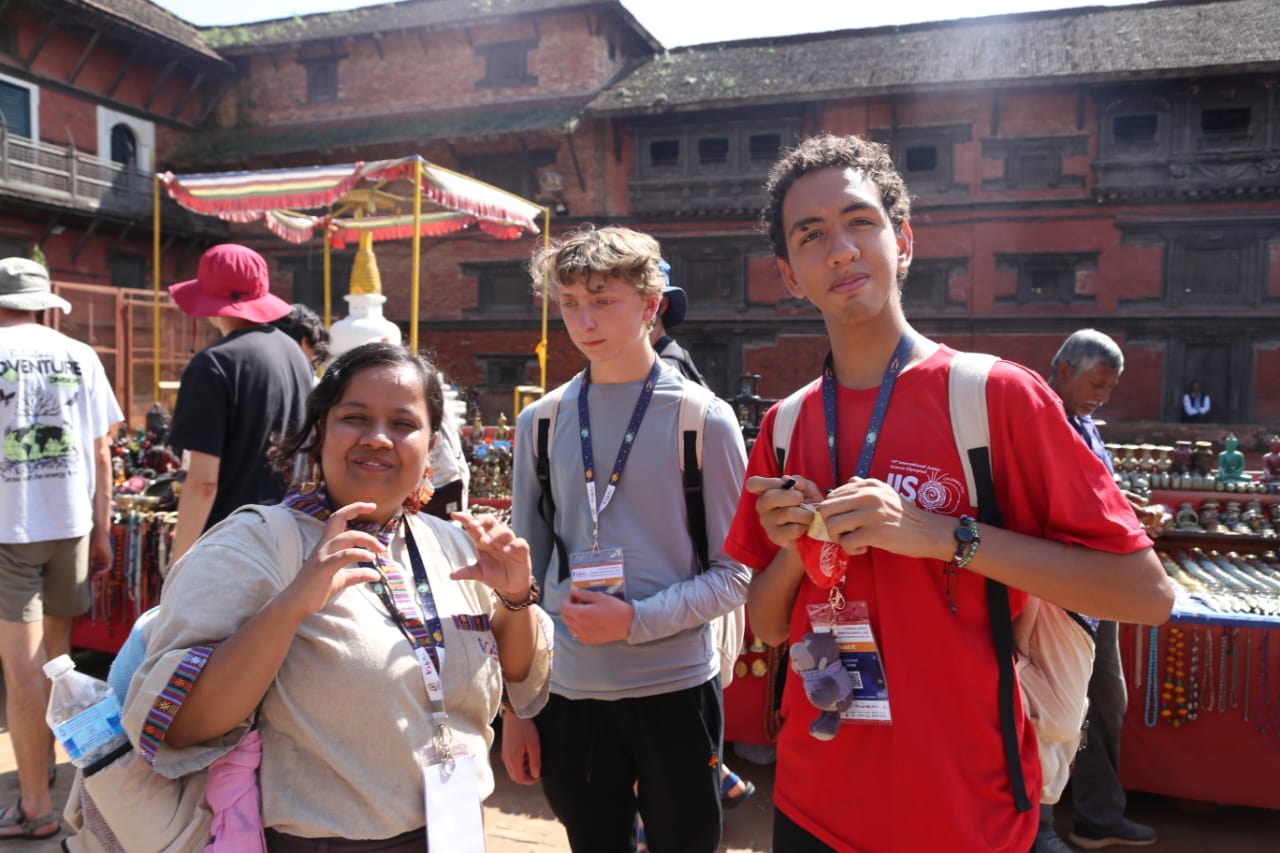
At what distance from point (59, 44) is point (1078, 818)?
84.4ft

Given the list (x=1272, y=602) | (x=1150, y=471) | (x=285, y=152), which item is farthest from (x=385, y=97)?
(x=1272, y=602)

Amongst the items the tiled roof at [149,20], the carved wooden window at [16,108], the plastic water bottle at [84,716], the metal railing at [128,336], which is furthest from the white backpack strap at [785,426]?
the tiled roof at [149,20]

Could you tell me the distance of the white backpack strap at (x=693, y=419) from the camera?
227cm

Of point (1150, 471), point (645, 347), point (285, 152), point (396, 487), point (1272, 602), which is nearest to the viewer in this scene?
point (396, 487)

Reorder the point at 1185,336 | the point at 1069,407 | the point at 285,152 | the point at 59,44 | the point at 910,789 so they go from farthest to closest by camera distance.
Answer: the point at 285,152 → the point at 59,44 → the point at 1185,336 → the point at 1069,407 → the point at 910,789

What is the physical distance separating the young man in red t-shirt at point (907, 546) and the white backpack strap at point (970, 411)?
13mm

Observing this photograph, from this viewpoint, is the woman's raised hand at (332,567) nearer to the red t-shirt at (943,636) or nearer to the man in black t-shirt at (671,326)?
the red t-shirt at (943,636)

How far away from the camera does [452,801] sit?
1532 millimetres

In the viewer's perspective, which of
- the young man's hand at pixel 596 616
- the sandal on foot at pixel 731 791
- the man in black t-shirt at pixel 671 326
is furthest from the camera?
the sandal on foot at pixel 731 791

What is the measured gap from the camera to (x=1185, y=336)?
17.8 metres

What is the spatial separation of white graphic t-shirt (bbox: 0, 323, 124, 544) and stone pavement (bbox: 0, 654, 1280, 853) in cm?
130

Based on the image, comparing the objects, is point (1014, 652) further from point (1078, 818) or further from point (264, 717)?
point (1078, 818)

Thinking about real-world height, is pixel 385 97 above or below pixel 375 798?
above

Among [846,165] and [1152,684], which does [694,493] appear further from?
[1152,684]
